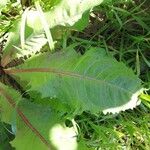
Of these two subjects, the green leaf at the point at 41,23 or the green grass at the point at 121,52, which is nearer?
the green leaf at the point at 41,23

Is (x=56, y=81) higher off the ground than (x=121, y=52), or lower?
higher

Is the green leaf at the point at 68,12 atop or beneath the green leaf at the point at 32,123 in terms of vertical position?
atop

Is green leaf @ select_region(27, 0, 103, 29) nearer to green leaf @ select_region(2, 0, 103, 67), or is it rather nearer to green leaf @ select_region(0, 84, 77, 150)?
green leaf @ select_region(2, 0, 103, 67)

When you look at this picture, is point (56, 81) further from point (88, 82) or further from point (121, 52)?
point (121, 52)

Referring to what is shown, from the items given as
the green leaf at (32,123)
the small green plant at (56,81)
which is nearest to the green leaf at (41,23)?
the small green plant at (56,81)

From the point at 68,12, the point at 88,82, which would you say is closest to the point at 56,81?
the point at 88,82

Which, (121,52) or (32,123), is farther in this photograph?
(121,52)

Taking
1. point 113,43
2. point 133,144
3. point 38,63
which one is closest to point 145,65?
point 113,43

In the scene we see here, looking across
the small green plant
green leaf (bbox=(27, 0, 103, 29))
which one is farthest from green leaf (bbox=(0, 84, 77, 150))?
green leaf (bbox=(27, 0, 103, 29))

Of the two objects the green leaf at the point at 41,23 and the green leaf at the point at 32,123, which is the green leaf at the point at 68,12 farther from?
the green leaf at the point at 32,123
